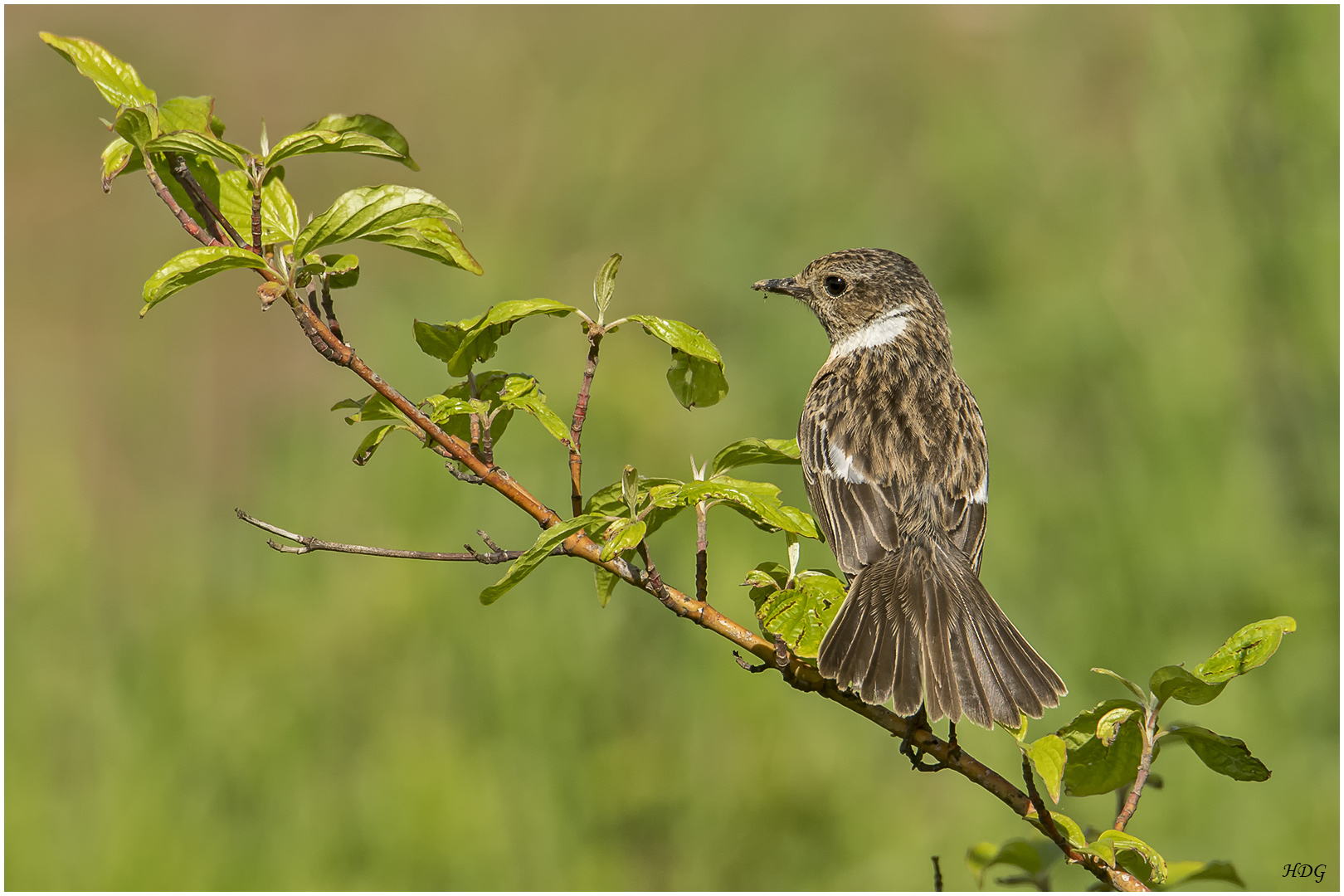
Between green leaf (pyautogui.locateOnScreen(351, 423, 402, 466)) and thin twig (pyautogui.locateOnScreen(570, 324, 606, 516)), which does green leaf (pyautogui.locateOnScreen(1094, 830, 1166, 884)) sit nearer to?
thin twig (pyautogui.locateOnScreen(570, 324, 606, 516))

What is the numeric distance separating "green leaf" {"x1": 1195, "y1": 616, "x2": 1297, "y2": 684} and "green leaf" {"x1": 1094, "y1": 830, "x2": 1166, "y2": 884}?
1.00 ft

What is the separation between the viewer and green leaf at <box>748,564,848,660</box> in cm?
213

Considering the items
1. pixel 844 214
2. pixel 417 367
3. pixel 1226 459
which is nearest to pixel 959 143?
pixel 844 214

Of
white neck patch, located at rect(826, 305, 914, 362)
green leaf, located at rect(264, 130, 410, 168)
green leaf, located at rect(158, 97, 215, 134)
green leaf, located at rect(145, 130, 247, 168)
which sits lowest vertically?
green leaf, located at rect(145, 130, 247, 168)

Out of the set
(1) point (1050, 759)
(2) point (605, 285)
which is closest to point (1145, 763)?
(1) point (1050, 759)

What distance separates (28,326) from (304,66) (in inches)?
218

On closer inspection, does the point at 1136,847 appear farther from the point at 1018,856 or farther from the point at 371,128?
the point at 371,128

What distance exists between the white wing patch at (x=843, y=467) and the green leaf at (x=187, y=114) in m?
1.99

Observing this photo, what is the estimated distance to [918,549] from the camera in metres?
3.22

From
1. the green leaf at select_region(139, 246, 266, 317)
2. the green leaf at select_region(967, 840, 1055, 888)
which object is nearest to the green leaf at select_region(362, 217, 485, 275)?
the green leaf at select_region(139, 246, 266, 317)

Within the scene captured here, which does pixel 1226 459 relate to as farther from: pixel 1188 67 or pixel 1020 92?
pixel 1020 92

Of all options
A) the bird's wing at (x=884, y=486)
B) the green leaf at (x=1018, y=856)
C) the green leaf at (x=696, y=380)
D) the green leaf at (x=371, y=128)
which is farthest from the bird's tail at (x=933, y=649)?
the green leaf at (x=371, y=128)

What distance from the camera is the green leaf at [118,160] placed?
2.01 meters

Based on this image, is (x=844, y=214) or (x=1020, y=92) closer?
(x=844, y=214)
